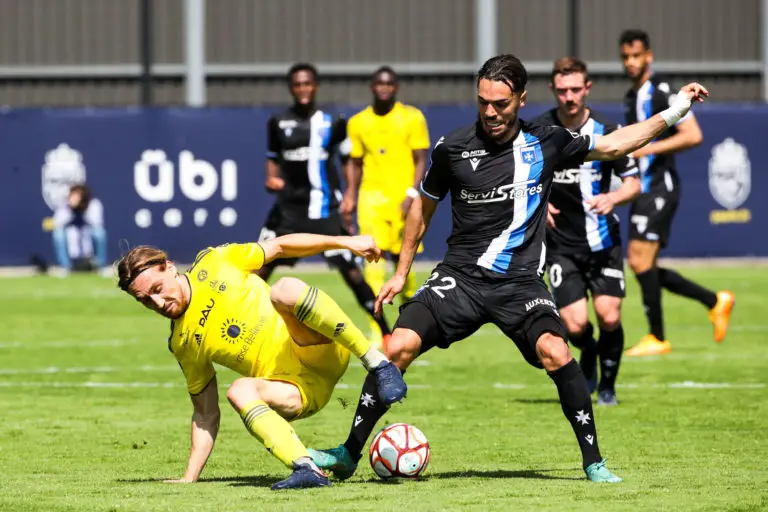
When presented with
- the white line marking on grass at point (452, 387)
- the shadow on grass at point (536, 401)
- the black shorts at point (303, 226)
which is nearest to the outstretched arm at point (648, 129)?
the shadow on grass at point (536, 401)

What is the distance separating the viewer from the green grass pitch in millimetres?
6586

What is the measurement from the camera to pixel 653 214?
1264 centimetres

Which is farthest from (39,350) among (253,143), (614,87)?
(614,87)

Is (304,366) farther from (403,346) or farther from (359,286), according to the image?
(359,286)

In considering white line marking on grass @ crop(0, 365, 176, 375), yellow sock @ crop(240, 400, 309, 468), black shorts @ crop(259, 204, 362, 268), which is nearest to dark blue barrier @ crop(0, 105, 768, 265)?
black shorts @ crop(259, 204, 362, 268)

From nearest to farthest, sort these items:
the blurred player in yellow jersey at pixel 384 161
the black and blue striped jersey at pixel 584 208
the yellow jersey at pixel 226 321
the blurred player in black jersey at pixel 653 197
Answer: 1. the yellow jersey at pixel 226 321
2. the black and blue striped jersey at pixel 584 208
3. the blurred player in black jersey at pixel 653 197
4. the blurred player in yellow jersey at pixel 384 161

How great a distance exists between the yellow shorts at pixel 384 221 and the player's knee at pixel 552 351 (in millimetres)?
7130

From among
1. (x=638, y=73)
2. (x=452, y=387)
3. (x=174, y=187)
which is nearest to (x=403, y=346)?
(x=452, y=387)

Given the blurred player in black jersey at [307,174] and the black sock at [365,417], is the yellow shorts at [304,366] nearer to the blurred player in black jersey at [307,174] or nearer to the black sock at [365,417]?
the black sock at [365,417]

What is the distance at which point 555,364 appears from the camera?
711 centimetres

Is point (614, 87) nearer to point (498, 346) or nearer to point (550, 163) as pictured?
point (498, 346)

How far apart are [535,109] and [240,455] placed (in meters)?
16.1

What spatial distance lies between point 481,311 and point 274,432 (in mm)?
1187

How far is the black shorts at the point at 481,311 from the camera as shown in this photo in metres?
7.22
